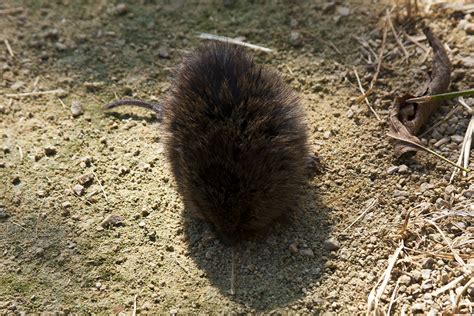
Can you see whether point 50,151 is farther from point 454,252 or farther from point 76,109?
point 454,252

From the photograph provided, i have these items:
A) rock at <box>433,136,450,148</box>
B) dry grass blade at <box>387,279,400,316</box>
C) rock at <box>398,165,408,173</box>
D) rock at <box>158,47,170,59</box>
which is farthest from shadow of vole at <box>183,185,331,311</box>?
rock at <box>158,47,170,59</box>

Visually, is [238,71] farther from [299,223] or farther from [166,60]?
[166,60]

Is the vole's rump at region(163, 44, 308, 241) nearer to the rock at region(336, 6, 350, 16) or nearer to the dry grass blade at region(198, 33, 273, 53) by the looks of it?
the dry grass blade at region(198, 33, 273, 53)

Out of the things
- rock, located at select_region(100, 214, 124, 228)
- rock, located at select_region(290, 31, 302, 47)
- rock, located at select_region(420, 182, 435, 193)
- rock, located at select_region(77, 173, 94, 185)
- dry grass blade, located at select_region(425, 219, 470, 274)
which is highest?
rock, located at select_region(290, 31, 302, 47)

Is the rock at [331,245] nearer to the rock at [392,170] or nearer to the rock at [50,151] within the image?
A: the rock at [392,170]

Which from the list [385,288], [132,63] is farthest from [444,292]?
[132,63]

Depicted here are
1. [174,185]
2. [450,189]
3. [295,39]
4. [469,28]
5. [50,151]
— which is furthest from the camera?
[295,39]

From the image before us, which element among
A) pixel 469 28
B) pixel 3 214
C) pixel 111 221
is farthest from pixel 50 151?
pixel 469 28
